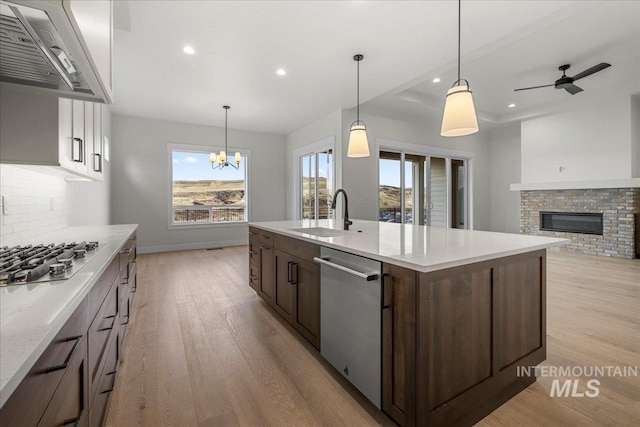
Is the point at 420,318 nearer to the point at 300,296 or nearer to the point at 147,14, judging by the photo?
the point at 300,296

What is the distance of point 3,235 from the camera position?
1.72 metres

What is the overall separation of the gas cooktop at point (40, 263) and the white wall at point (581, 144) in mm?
7768

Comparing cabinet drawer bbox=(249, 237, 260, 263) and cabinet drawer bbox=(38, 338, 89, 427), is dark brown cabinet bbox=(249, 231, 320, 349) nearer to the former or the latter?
cabinet drawer bbox=(249, 237, 260, 263)

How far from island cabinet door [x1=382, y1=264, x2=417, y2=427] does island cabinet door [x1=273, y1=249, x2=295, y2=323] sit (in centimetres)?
105

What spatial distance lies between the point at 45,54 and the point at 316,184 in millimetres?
5548

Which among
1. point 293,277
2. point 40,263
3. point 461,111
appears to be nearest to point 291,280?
point 293,277

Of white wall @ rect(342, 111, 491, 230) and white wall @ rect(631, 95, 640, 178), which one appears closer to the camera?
white wall @ rect(631, 95, 640, 178)

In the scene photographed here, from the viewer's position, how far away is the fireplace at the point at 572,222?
5.73m

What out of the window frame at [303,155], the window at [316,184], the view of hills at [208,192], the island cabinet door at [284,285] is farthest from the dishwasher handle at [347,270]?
the view of hills at [208,192]

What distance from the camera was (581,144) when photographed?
230 inches

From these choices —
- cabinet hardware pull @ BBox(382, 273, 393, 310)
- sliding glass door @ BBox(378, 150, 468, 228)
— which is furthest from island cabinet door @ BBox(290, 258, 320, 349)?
sliding glass door @ BBox(378, 150, 468, 228)

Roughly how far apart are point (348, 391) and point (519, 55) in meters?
4.50

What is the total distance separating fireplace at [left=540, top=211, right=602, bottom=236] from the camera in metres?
5.73

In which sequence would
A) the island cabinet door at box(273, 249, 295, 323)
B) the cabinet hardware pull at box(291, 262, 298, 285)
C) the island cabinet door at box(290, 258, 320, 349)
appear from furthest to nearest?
the island cabinet door at box(273, 249, 295, 323) → the cabinet hardware pull at box(291, 262, 298, 285) → the island cabinet door at box(290, 258, 320, 349)
